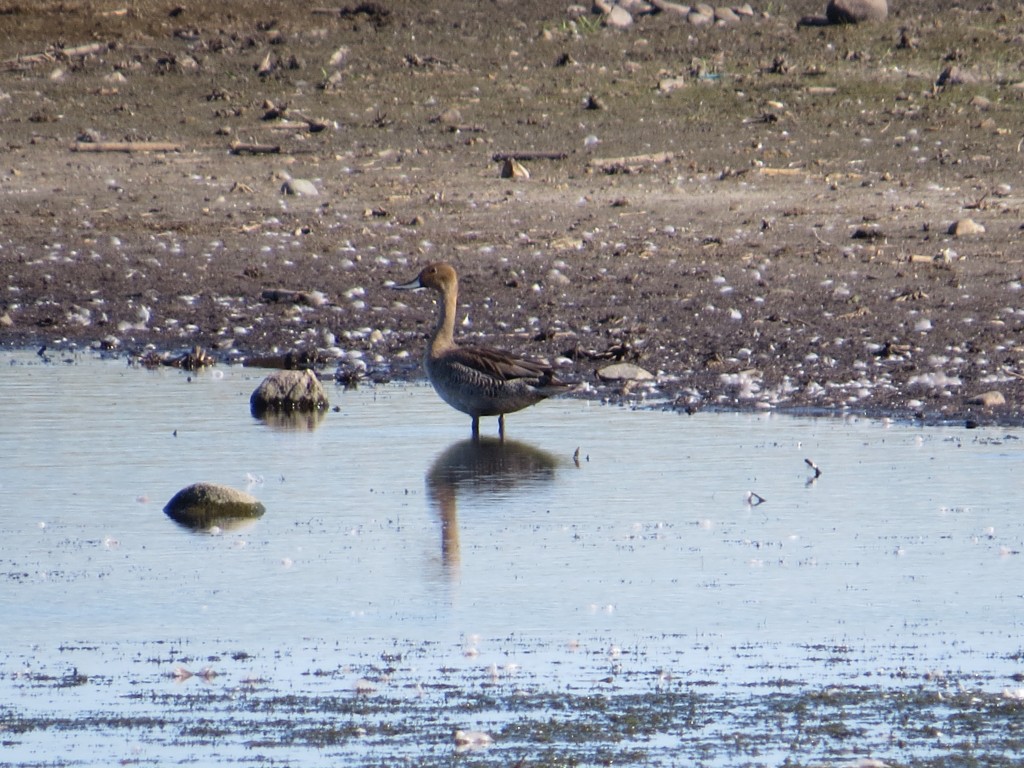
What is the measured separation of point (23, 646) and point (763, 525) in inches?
129

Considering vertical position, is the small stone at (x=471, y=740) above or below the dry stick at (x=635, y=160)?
below

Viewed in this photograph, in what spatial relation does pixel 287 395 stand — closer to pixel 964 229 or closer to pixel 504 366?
pixel 504 366

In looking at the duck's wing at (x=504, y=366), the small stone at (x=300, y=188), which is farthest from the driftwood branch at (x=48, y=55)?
the duck's wing at (x=504, y=366)

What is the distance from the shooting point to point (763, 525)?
27.7 feet

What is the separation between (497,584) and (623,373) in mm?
4722

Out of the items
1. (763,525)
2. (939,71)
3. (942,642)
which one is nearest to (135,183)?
(939,71)

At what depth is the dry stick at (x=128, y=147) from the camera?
790 inches

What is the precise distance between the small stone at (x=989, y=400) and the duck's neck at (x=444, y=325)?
298cm

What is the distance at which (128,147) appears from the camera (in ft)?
66.1

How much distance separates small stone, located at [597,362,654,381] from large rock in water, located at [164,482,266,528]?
3.79m

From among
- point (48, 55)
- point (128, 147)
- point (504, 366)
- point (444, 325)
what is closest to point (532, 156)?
point (128, 147)

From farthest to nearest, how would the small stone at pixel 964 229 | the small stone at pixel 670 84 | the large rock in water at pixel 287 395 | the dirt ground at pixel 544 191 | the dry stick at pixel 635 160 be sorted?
the small stone at pixel 670 84
the dry stick at pixel 635 160
the small stone at pixel 964 229
the dirt ground at pixel 544 191
the large rock in water at pixel 287 395

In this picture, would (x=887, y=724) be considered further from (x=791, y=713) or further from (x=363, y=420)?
(x=363, y=420)

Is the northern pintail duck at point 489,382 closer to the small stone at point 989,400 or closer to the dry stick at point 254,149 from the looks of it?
the small stone at point 989,400
